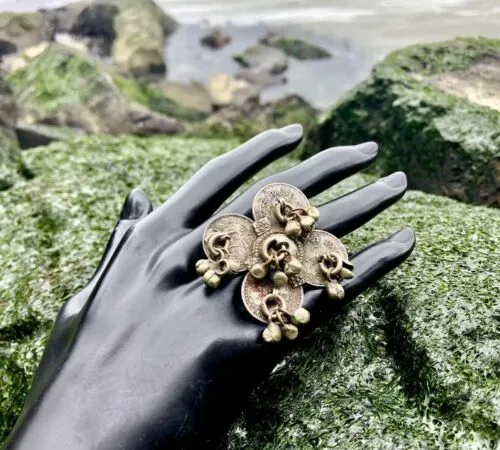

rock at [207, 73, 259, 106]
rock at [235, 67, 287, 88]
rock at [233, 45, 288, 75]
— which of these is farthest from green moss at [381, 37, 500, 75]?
rock at [233, 45, 288, 75]

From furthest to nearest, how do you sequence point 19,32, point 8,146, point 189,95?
point 19,32
point 189,95
point 8,146

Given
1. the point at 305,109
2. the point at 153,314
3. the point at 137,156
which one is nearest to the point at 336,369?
the point at 153,314

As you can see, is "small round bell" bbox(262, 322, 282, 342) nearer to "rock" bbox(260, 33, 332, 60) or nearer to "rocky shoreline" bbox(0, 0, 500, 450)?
"rocky shoreline" bbox(0, 0, 500, 450)

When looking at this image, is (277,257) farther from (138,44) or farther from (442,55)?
(138,44)

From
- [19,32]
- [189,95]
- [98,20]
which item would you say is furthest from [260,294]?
[98,20]

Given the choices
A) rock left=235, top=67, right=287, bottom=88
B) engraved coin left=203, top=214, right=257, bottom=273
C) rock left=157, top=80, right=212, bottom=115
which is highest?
engraved coin left=203, top=214, right=257, bottom=273

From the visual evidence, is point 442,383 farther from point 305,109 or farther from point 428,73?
point 305,109

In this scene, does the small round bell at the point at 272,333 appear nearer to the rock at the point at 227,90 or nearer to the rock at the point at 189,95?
the rock at the point at 227,90

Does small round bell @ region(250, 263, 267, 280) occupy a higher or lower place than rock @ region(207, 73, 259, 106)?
higher
